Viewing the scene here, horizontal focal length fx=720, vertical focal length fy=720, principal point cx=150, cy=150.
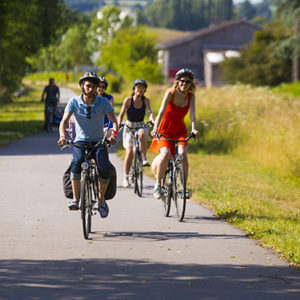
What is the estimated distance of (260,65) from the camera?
218 feet

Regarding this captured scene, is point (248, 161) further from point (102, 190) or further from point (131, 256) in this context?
point (131, 256)

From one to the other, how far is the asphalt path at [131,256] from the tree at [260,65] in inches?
2233

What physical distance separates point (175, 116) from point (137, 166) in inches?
92.6

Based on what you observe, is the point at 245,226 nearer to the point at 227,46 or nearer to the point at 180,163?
the point at 180,163

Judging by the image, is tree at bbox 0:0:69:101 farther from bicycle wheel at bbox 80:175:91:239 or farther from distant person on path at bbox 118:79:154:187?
bicycle wheel at bbox 80:175:91:239

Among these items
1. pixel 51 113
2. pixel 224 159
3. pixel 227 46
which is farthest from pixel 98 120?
pixel 227 46

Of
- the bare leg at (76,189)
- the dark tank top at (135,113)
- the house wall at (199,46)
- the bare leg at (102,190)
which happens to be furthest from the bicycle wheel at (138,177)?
the house wall at (199,46)

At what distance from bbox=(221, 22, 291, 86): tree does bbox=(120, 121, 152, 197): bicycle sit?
55007 mm

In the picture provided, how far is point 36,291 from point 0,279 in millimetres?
547

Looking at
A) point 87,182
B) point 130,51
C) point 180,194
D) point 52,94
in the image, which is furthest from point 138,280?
point 130,51

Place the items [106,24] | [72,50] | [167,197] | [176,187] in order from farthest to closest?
[106,24]
[72,50]
[167,197]
[176,187]

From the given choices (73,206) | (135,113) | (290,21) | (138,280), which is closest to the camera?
(138,280)

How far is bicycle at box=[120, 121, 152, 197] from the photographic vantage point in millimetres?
11359

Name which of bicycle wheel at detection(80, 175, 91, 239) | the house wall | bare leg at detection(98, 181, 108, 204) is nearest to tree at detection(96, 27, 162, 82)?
the house wall
